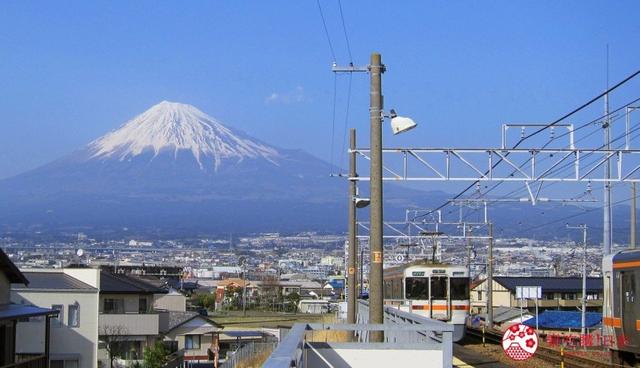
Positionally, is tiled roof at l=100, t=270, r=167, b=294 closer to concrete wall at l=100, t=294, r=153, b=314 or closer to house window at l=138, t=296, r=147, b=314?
concrete wall at l=100, t=294, r=153, b=314

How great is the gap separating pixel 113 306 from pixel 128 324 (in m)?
1.10

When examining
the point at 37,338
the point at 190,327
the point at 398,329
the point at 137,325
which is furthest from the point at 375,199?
the point at 190,327

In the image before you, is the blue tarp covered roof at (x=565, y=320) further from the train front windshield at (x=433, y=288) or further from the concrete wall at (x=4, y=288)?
the concrete wall at (x=4, y=288)

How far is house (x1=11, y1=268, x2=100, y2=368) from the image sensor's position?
40125mm

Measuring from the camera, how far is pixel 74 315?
41469 mm

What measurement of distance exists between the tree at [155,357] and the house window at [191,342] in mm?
9332

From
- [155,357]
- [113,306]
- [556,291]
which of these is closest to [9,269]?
[155,357]

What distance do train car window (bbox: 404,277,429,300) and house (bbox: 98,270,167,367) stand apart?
1846cm

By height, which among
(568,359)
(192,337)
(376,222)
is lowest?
(192,337)

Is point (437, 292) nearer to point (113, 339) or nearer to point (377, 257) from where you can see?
point (377, 257)

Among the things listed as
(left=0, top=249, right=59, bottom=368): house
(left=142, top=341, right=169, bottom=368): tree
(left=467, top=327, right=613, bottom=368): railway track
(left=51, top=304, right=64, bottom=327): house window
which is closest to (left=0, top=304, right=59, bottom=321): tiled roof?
(left=0, top=249, right=59, bottom=368): house

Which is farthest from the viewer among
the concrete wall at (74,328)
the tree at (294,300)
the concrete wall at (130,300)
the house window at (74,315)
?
the tree at (294,300)

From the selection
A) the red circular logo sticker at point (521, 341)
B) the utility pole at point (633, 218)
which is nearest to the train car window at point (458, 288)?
the utility pole at point (633, 218)

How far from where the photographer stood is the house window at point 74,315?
41.2m
